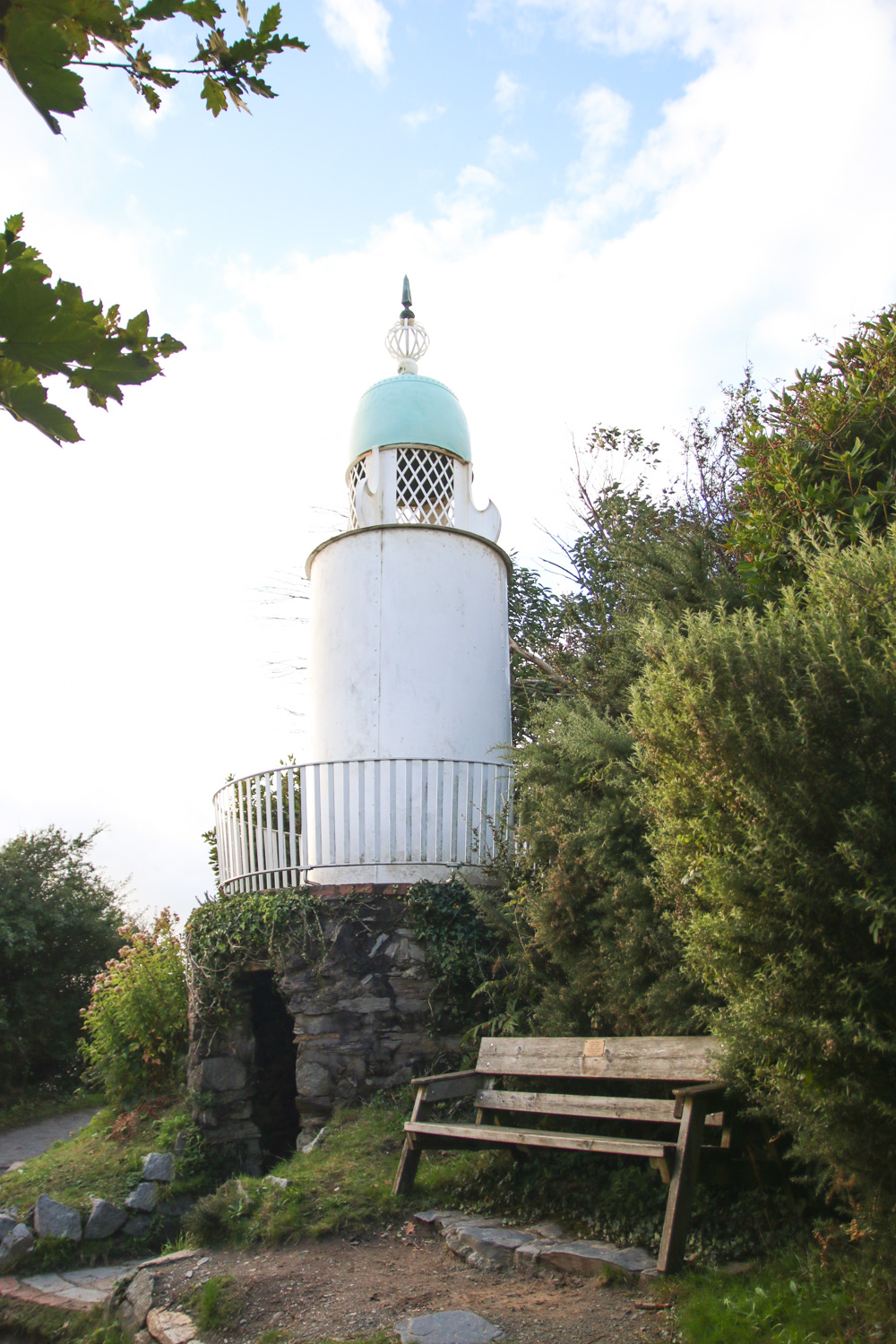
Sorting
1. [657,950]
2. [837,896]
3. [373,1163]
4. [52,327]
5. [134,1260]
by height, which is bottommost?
[134,1260]

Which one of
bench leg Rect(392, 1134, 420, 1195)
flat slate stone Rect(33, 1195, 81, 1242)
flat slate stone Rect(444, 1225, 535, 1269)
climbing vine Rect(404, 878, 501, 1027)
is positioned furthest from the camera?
climbing vine Rect(404, 878, 501, 1027)

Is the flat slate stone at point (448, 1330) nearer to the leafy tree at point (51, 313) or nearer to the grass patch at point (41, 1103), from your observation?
the leafy tree at point (51, 313)

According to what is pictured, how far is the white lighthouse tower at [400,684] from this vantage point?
7496 mm

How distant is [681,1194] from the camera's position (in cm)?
358

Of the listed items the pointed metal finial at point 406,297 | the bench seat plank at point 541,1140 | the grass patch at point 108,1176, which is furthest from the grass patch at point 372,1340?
the pointed metal finial at point 406,297

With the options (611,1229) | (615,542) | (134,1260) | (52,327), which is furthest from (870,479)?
(134,1260)

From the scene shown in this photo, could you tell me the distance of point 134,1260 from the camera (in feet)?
21.7

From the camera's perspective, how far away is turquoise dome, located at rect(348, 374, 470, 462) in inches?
357

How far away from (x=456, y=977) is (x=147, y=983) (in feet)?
12.3

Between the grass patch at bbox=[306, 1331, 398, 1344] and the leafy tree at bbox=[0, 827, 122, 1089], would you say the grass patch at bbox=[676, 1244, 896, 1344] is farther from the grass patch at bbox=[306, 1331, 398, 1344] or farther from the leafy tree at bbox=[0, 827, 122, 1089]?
the leafy tree at bbox=[0, 827, 122, 1089]

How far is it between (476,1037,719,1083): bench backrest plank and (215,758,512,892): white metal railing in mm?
2047

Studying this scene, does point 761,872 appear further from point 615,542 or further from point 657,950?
point 615,542

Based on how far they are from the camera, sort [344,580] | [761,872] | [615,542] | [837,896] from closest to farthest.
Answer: [837,896], [761,872], [615,542], [344,580]

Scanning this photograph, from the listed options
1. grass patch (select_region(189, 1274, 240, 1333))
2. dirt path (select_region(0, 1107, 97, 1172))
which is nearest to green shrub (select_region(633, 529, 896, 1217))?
grass patch (select_region(189, 1274, 240, 1333))
